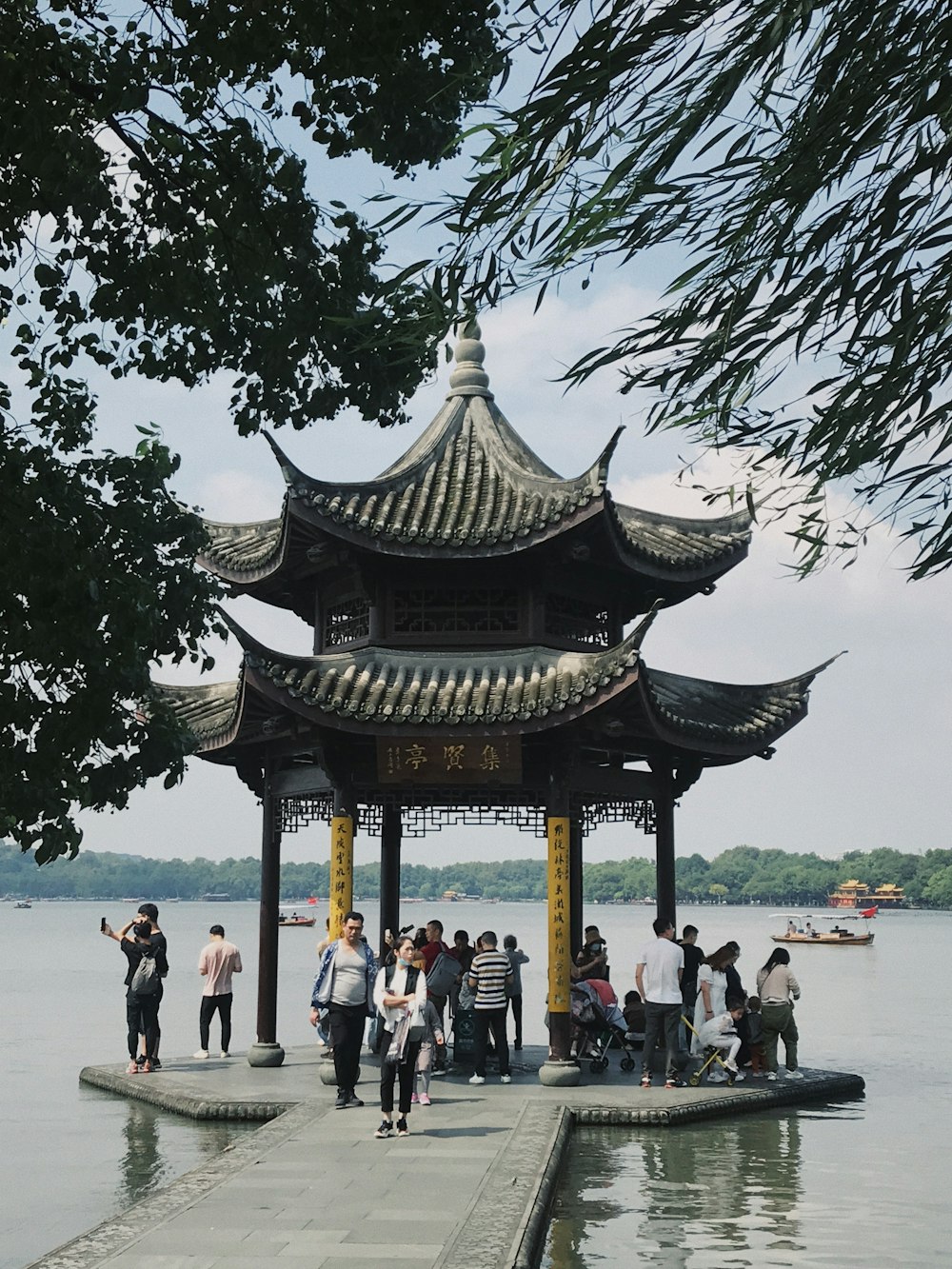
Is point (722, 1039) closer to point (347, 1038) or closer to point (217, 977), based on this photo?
point (347, 1038)

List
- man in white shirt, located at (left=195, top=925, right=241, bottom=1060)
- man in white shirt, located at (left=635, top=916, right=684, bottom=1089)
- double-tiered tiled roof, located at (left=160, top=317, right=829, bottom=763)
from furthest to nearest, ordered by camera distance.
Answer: man in white shirt, located at (left=195, top=925, right=241, bottom=1060) → double-tiered tiled roof, located at (left=160, top=317, right=829, bottom=763) → man in white shirt, located at (left=635, top=916, right=684, bottom=1089)

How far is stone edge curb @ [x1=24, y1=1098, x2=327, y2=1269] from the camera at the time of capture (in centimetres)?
819

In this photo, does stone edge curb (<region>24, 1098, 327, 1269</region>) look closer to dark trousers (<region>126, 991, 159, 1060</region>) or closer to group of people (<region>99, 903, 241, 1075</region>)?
group of people (<region>99, 903, 241, 1075</region>)

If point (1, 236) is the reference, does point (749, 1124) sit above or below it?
below

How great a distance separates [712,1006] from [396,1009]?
5216 millimetres

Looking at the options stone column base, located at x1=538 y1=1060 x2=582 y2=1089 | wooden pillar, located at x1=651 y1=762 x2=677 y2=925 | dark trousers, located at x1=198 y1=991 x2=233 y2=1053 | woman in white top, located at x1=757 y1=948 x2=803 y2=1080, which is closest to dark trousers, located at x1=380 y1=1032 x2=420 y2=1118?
stone column base, located at x1=538 y1=1060 x2=582 y2=1089

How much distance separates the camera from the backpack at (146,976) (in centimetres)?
1645

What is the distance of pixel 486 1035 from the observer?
1602cm

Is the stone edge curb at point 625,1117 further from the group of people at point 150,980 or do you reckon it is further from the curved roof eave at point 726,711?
the group of people at point 150,980

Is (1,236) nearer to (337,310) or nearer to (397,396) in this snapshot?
(337,310)

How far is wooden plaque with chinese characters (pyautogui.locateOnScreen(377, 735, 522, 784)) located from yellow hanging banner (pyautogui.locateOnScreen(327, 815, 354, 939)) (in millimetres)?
747

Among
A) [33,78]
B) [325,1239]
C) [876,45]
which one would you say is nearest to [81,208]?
[33,78]

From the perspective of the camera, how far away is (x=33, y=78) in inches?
297

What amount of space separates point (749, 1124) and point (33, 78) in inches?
458
